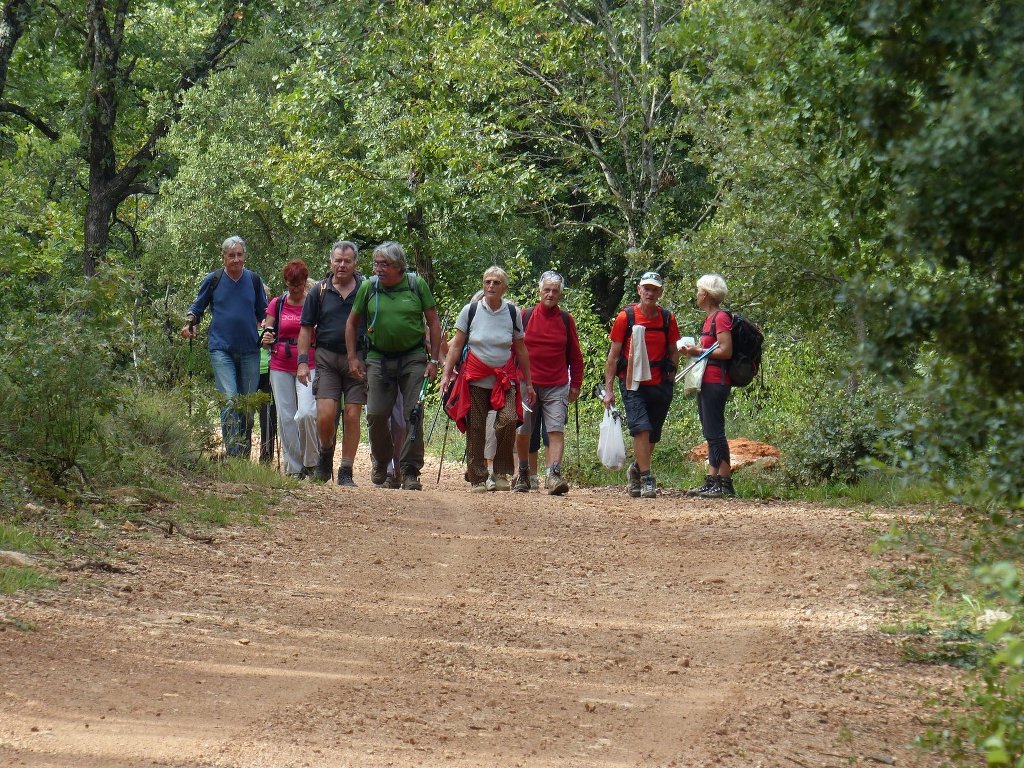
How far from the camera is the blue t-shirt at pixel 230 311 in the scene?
13.3 meters

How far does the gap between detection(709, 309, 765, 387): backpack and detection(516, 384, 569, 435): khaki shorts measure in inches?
69.9

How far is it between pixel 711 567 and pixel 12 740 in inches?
219

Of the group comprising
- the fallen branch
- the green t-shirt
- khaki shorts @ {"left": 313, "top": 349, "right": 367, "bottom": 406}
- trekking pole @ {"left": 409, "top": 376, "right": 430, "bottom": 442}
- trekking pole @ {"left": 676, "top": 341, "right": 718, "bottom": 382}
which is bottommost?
the fallen branch

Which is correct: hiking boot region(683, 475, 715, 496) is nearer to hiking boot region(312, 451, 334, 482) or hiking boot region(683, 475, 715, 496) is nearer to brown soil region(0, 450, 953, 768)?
brown soil region(0, 450, 953, 768)

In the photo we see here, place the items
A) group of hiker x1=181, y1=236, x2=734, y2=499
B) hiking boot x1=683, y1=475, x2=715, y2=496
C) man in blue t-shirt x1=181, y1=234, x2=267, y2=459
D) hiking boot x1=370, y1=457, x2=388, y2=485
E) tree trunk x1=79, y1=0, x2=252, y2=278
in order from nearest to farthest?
group of hiker x1=181, y1=236, x2=734, y2=499 < man in blue t-shirt x1=181, y1=234, x2=267, y2=459 < hiking boot x1=683, y1=475, x2=715, y2=496 < hiking boot x1=370, y1=457, x2=388, y2=485 < tree trunk x1=79, y1=0, x2=252, y2=278

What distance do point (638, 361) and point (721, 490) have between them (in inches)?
60.1

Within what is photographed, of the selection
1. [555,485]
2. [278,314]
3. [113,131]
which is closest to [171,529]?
[278,314]

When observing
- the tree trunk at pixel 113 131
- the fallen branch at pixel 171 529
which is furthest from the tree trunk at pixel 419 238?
the fallen branch at pixel 171 529

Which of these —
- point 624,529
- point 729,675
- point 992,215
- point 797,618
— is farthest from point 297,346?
point 992,215

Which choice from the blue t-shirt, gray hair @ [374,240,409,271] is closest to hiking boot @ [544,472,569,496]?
gray hair @ [374,240,409,271]

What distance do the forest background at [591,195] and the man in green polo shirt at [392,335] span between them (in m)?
1.69

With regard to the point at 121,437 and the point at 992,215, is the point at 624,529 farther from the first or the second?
the point at 992,215

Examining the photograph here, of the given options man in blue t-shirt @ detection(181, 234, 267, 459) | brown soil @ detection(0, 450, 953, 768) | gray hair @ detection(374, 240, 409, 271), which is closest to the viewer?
brown soil @ detection(0, 450, 953, 768)

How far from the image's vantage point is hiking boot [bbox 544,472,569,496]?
1364 centimetres
